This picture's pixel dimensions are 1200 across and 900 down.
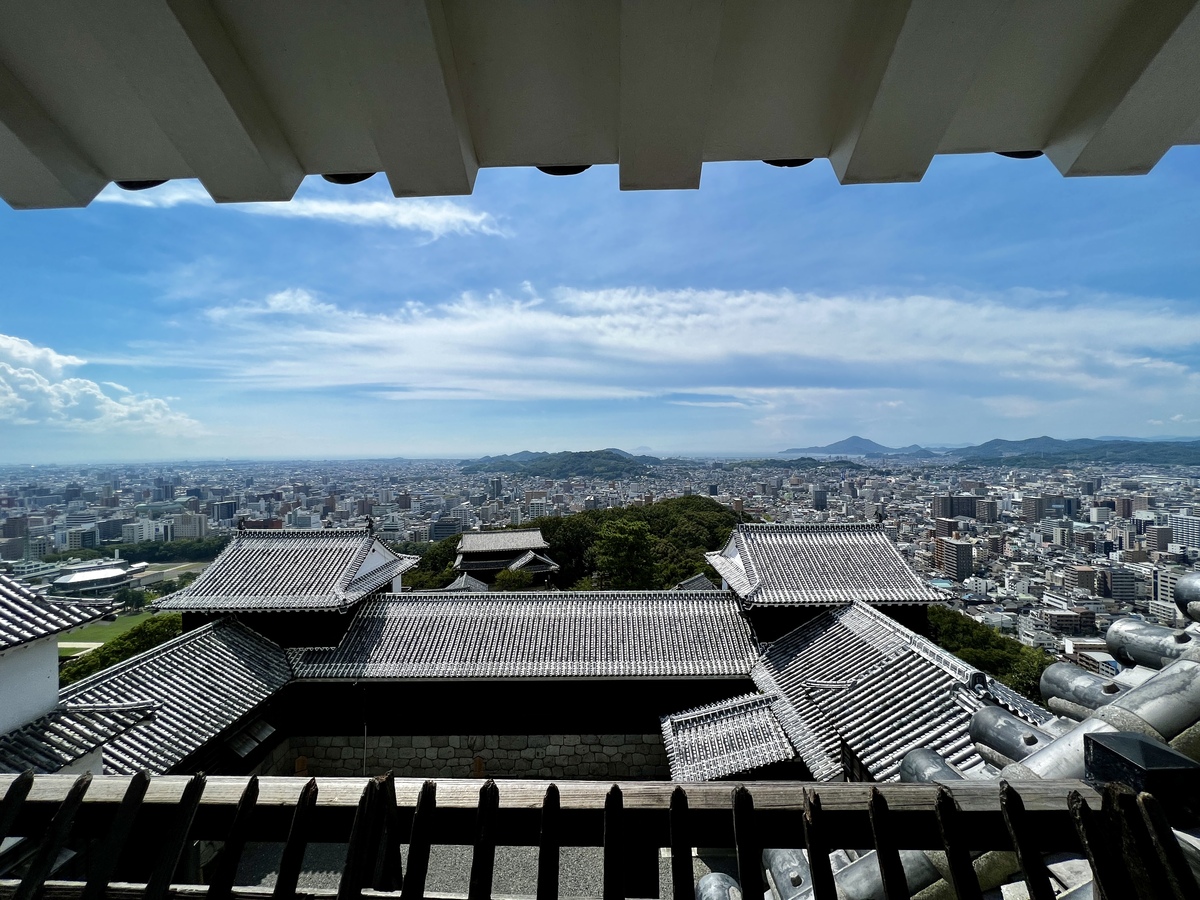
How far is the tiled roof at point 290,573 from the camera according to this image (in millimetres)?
12086

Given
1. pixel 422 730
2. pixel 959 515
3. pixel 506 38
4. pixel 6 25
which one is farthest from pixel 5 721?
pixel 959 515

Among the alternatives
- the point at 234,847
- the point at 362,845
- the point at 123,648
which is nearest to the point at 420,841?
the point at 362,845

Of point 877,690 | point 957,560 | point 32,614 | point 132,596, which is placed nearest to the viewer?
point 32,614

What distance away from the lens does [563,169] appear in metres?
1.96

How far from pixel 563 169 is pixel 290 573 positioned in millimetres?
14041

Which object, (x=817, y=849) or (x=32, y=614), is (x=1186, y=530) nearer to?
(x=817, y=849)

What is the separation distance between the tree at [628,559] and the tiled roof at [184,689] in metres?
16.5

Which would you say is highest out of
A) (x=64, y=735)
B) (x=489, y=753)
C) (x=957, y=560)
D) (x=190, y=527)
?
(x=64, y=735)

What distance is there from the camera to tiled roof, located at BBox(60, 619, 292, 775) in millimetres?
7523

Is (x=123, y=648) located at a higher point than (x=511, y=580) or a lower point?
higher

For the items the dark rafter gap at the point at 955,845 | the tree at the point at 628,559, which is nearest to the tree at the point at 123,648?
the tree at the point at 628,559

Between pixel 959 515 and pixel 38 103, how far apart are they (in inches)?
2630

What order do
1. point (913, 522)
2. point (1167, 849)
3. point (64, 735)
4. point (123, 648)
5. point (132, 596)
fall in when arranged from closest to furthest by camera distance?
point (1167, 849) → point (64, 735) → point (123, 648) → point (132, 596) → point (913, 522)

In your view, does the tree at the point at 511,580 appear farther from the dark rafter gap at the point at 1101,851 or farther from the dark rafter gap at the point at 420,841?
the dark rafter gap at the point at 1101,851
